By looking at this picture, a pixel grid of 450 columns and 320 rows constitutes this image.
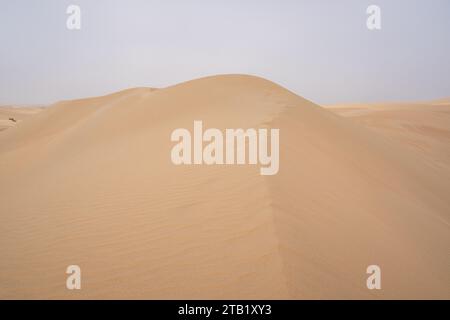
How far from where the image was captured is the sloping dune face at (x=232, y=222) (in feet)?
8.71

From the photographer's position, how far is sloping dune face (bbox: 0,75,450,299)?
2656 millimetres

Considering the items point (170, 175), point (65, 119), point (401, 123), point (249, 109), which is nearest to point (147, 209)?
point (170, 175)

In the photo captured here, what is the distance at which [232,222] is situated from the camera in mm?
3287

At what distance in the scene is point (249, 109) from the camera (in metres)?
7.04

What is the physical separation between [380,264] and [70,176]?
5.49m
